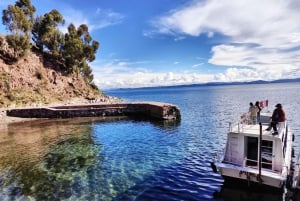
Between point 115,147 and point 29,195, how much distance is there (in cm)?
1244

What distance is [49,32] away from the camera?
82.6 m

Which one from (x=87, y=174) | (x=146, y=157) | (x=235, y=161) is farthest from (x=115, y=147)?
(x=235, y=161)

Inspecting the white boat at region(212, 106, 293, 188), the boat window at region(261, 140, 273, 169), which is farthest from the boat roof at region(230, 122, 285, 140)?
the boat window at region(261, 140, 273, 169)

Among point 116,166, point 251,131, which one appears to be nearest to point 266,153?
point 251,131

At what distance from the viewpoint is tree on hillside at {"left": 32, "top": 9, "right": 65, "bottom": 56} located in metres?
81.3

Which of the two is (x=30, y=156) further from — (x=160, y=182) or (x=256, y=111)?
(x=256, y=111)

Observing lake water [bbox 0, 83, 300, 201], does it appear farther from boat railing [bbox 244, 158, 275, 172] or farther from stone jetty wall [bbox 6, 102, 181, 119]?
stone jetty wall [bbox 6, 102, 181, 119]

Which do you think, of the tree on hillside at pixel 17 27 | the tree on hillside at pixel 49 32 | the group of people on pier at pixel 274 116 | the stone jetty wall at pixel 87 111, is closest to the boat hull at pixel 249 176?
the group of people on pier at pixel 274 116

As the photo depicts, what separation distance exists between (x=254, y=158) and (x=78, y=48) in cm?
Result: 7705

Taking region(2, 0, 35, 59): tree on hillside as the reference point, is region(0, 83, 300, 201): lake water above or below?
below

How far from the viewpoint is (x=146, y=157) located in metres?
23.0

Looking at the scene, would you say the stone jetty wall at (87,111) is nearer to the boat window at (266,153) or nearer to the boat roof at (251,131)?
the boat roof at (251,131)

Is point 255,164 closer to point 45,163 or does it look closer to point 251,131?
point 251,131

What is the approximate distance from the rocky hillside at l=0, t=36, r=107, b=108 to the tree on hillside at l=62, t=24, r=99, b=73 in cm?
417
